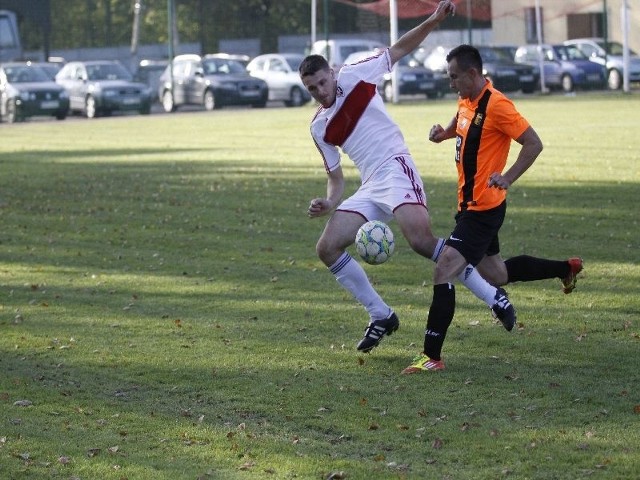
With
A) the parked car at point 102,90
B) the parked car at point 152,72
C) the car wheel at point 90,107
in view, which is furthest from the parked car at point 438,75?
the car wheel at point 90,107

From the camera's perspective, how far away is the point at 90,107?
42.9m

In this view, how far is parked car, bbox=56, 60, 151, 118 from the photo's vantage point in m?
42.4

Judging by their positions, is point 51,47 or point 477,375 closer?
point 477,375

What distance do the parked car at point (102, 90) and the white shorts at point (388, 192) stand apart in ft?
113

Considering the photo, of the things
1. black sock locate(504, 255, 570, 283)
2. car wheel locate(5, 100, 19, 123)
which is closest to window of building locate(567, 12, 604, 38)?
car wheel locate(5, 100, 19, 123)

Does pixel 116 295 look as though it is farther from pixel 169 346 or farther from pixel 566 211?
pixel 566 211

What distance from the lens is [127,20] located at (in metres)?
65.7

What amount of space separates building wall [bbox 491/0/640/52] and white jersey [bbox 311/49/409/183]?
45956 millimetres

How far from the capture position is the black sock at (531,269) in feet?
30.0

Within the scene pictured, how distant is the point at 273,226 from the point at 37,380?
24.1 feet

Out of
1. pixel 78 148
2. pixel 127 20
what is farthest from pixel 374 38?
pixel 78 148

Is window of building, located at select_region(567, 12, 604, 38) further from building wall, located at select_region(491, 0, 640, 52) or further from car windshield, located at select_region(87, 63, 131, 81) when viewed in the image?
car windshield, located at select_region(87, 63, 131, 81)

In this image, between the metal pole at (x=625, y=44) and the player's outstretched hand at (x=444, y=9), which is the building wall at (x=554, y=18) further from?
the player's outstretched hand at (x=444, y=9)

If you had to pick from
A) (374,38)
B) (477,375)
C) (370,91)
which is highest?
(374,38)
